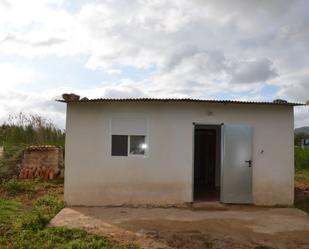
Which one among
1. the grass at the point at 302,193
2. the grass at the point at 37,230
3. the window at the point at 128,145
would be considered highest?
the window at the point at 128,145

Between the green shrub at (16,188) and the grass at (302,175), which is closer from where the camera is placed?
the green shrub at (16,188)

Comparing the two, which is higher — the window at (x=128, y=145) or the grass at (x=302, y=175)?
the window at (x=128, y=145)

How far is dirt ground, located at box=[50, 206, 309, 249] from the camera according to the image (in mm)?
7004

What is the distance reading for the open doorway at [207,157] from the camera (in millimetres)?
14688

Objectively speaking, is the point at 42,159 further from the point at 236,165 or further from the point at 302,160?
the point at 302,160

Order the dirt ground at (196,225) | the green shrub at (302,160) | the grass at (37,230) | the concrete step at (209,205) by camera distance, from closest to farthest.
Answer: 1. the grass at (37,230)
2. the dirt ground at (196,225)
3. the concrete step at (209,205)
4. the green shrub at (302,160)

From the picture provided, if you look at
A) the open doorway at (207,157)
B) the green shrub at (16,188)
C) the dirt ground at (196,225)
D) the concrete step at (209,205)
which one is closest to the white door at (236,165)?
the concrete step at (209,205)

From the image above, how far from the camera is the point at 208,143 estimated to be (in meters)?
16.6

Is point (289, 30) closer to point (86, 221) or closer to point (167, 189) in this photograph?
point (167, 189)

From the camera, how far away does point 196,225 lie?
325 inches

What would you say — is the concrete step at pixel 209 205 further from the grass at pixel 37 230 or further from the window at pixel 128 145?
the grass at pixel 37 230

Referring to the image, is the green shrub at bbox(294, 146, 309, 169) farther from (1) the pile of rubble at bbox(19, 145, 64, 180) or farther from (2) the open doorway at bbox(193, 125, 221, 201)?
(1) the pile of rubble at bbox(19, 145, 64, 180)

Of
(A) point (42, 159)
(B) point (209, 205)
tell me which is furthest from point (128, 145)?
(A) point (42, 159)

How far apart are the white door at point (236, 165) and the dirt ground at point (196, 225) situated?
44 cm
